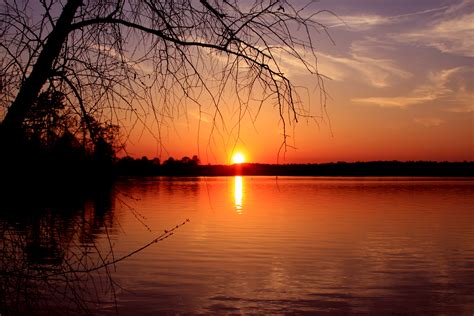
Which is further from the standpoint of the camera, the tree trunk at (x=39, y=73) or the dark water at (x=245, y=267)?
the dark water at (x=245, y=267)

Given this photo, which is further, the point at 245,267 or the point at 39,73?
the point at 245,267

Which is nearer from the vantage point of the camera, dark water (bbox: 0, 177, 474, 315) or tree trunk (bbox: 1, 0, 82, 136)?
tree trunk (bbox: 1, 0, 82, 136)

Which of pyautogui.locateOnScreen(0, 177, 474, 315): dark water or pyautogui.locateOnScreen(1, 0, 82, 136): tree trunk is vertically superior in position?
pyautogui.locateOnScreen(1, 0, 82, 136): tree trunk

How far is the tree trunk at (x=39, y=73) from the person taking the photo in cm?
300

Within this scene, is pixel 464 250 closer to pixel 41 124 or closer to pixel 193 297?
pixel 193 297

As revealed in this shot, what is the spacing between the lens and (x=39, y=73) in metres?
3.04

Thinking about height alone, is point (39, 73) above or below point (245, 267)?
above

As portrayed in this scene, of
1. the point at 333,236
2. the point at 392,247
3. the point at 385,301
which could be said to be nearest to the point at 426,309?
the point at 385,301

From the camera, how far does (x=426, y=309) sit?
11.3 metres

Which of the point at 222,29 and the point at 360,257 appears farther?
the point at 360,257

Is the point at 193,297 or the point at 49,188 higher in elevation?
the point at 49,188

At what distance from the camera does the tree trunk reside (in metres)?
3.00

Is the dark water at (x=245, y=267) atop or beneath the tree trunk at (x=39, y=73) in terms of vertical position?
beneath

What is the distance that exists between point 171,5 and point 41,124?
41.2 inches
